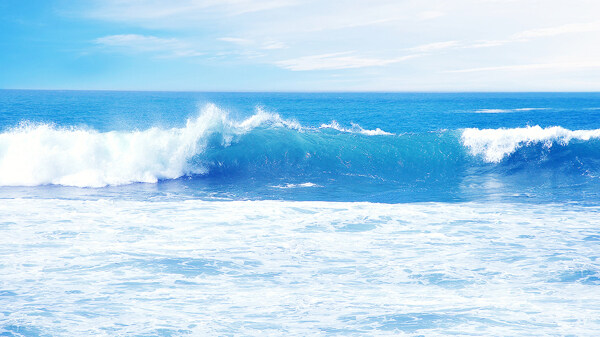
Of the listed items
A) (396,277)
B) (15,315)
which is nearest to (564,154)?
(396,277)

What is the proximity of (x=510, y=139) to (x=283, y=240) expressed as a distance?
11.7 metres

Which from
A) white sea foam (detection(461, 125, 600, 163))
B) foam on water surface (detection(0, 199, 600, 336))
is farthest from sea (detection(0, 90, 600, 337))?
white sea foam (detection(461, 125, 600, 163))

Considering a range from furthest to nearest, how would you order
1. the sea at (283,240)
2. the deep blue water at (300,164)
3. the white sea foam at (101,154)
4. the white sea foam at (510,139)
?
the white sea foam at (510,139) → the white sea foam at (101,154) → the deep blue water at (300,164) → the sea at (283,240)

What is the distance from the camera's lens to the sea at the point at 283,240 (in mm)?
4570

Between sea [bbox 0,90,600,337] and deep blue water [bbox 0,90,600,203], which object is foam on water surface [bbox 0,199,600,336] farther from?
deep blue water [bbox 0,90,600,203]

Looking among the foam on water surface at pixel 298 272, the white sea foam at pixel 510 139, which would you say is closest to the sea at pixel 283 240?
the foam on water surface at pixel 298 272

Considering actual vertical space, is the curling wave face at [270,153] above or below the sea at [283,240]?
above

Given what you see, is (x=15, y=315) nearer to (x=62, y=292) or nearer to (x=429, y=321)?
(x=62, y=292)

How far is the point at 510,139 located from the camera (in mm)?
16219

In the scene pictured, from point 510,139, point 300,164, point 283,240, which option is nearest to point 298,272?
point 283,240

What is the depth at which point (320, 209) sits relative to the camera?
29.9 feet

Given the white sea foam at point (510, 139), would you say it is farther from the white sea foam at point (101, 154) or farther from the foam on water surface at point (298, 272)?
the white sea foam at point (101, 154)

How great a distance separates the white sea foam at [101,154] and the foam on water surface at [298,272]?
13.2 ft

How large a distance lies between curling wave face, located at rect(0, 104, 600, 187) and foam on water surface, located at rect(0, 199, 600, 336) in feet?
14.9
